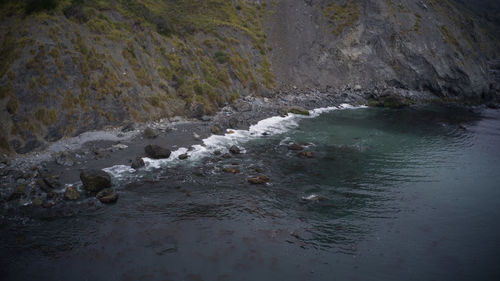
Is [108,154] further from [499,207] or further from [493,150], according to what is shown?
[493,150]

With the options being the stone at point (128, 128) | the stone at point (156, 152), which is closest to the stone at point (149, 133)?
the stone at point (128, 128)

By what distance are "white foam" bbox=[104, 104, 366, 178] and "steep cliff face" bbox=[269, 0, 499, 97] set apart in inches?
832

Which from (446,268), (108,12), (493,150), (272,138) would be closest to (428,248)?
(446,268)

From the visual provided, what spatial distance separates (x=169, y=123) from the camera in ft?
118

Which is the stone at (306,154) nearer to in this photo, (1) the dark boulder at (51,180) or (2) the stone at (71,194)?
(2) the stone at (71,194)

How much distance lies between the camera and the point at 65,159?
24.0 metres

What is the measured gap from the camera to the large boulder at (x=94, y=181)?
20453mm

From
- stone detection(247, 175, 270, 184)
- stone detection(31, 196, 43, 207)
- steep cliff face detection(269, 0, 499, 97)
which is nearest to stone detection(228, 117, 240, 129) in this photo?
stone detection(247, 175, 270, 184)

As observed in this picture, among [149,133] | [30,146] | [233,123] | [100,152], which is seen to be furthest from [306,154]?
[30,146]

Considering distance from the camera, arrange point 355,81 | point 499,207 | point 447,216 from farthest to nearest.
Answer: point 355,81 → point 499,207 → point 447,216

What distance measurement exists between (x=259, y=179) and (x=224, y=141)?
33.2ft

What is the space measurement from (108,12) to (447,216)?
147ft

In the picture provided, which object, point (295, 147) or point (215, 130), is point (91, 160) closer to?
point (215, 130)

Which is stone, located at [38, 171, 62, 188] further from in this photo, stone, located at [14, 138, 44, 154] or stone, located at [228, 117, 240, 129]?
stone, located at [228, 117, 240, 129]
